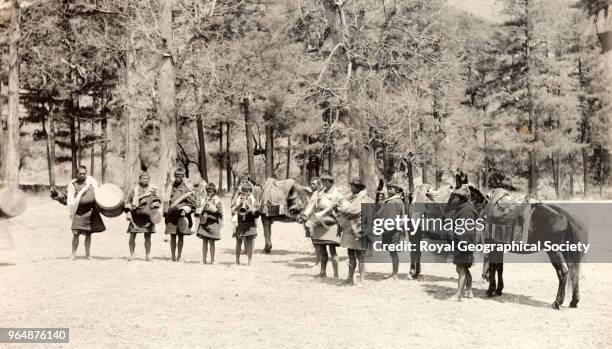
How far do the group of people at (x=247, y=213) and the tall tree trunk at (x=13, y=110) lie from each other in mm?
11842

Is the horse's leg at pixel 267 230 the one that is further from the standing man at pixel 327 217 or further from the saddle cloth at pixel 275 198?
the standing man at pixel 327 217

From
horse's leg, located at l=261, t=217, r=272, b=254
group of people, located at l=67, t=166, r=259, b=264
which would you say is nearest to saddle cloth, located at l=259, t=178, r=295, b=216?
horse's leg, located at l=261, t=217, r=272, b=254

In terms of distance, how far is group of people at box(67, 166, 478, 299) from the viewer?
425 inches

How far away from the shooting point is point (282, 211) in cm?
1471

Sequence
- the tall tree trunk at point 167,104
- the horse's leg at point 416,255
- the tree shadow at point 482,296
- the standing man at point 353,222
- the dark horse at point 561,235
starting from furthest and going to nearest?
1. the tall tree trunk at point 167,104
2. the horse's leg at point 416,255
3. the standing man at point 353,222
4. the tree shadow at point 482,296
5. the dark horse at point 561,235

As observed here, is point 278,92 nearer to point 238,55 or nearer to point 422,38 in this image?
point 238,55

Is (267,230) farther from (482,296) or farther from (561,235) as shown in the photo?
(561,235)

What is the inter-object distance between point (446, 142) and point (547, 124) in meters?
7.10

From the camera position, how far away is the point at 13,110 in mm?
23734

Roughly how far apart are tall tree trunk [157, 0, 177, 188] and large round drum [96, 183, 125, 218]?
5822 mm

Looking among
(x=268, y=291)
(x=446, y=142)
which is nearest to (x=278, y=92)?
(x=446, y=142)

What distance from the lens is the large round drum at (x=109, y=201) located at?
1246 centimetres

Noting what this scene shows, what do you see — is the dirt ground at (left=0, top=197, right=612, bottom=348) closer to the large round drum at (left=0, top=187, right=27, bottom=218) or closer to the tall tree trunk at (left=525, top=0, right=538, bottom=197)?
the large round drum at (left=0, top=187, right=27, bottom=218)

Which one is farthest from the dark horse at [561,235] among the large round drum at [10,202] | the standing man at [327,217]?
the large round drum at [10,202]
